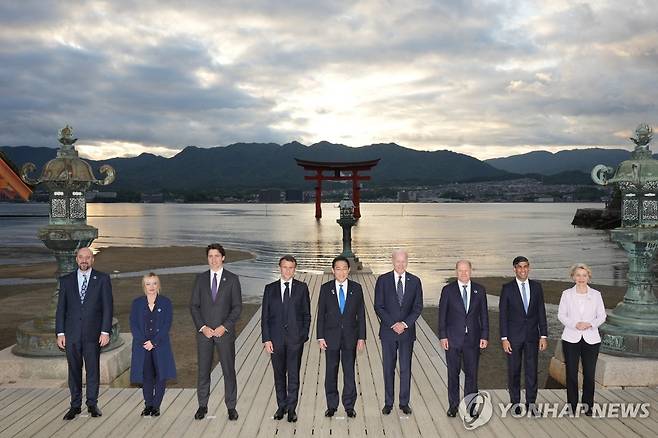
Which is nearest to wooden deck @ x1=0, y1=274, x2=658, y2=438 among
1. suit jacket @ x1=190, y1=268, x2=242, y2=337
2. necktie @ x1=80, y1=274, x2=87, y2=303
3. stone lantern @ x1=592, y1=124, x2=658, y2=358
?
stone lantern @ x1=592, y1=124, x2=658, y2=358

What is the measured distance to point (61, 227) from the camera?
739 cm

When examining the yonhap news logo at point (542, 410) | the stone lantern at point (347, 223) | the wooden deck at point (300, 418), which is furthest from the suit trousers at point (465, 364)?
the stone lantern at point (347, 223)

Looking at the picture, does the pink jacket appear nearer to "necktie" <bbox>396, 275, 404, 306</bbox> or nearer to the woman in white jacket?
the woman in white jacket

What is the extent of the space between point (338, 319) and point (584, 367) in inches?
114

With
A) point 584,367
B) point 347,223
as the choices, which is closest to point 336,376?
point 584,367

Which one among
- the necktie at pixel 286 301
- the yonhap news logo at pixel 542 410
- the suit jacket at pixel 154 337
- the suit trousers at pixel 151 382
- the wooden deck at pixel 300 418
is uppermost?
the necktie at pixel 286 301

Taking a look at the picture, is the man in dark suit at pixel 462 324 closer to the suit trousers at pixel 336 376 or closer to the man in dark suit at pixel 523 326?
the man in dark suit at pixel 523 326

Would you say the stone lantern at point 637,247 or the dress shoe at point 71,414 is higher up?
the stone lantern at point 637,247

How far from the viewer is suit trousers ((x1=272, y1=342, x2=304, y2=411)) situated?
219 inches

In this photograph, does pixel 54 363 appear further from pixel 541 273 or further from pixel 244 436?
pixel 541 273

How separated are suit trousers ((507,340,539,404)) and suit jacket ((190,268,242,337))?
126 inches

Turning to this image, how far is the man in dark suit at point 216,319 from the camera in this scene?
5.58 m

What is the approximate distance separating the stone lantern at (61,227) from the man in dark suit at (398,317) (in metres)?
4.28

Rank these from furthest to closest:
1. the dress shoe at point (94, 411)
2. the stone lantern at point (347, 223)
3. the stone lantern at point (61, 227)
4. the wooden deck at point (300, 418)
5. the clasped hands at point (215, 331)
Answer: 1. the stone lantern at point (347, 223)
2. the stone lantern at point (61, 227)
3. the dress shoe at point (94, 411)
4. the clasped hands at point (215, 331)
5. the wooden deck at point (300, 418)
